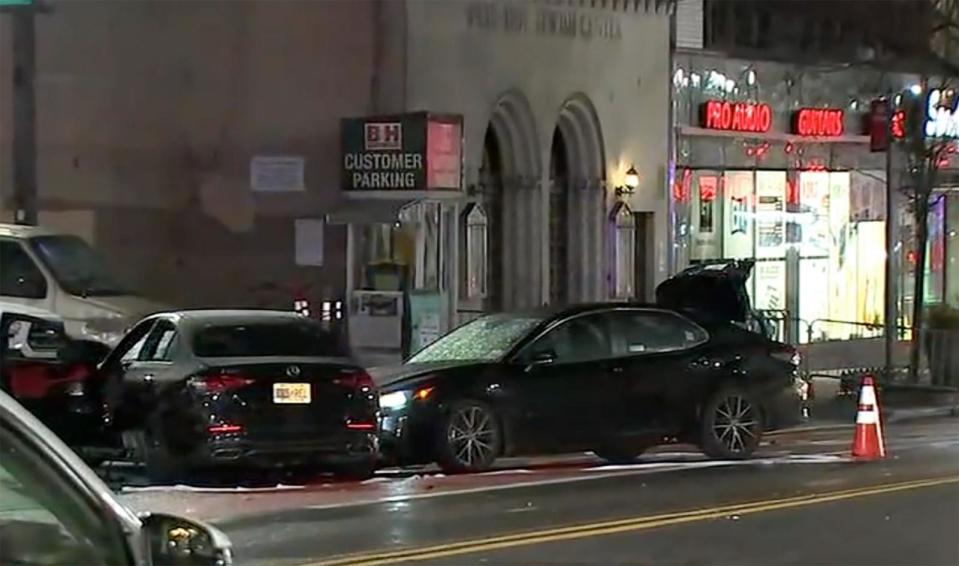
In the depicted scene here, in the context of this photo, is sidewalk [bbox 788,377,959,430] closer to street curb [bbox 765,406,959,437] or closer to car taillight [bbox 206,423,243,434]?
street curb [bbox 765,406,959,437]

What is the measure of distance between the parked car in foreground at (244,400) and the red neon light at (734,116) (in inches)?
616

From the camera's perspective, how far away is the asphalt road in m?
9.83

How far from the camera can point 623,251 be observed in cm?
2783

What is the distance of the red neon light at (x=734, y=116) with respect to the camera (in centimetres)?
2830

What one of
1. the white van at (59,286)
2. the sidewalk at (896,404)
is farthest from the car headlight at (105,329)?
the sidewalk at (896,404)

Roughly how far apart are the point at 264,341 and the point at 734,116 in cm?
1649

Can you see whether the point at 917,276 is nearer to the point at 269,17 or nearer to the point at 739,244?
the point at 739,244

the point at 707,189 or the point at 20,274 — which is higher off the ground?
the point at 707,189

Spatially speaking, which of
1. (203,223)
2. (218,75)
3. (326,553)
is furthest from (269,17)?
(326,553)

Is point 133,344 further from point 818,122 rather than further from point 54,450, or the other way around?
point 818,122

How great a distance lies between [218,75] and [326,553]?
45.8ft

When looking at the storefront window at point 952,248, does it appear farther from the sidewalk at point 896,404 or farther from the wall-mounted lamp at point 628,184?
the sidewalk at point 896,404

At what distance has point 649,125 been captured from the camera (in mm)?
27734

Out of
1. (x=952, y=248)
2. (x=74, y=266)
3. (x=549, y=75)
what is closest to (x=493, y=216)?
(x=549, y=75)
